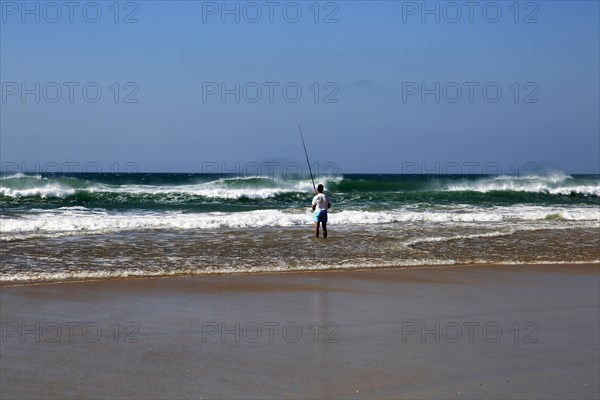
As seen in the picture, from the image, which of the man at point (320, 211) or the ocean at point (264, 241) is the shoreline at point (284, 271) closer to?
the ocean at point (264, 241)

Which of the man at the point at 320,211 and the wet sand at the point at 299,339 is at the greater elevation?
Result: the man at the point at 320,211

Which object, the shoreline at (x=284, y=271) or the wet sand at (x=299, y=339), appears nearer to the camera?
the wet sand at (x=299, y=339)

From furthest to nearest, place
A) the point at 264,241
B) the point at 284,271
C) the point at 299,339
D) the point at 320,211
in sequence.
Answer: the point at 320,211, the point at 264,241, the point at 284,271, the point at 299,339

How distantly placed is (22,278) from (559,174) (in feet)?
149

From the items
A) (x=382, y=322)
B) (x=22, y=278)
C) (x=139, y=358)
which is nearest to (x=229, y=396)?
(x=139, y=358)

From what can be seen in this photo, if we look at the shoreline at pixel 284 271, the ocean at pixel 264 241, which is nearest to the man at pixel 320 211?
the ocean at pixel 264 241

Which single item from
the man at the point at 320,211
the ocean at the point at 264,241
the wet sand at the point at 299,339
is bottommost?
the wet sand at the point at 299,339

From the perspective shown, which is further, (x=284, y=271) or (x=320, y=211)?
(x=320, y=211)

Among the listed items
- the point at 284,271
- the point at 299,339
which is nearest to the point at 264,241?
the point at 284,271

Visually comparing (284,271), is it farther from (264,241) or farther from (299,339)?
(299,339)

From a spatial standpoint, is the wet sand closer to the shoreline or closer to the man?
the shoreline

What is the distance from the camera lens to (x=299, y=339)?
5.87 m

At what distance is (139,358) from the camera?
5207 millimetres

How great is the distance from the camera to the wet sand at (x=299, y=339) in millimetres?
4609
